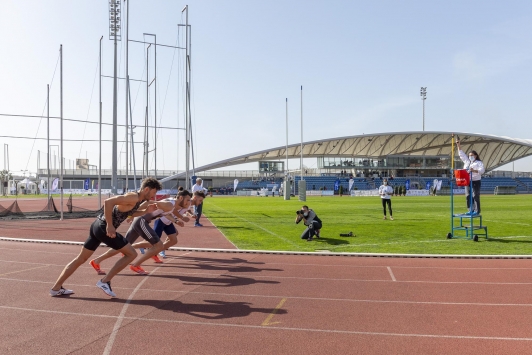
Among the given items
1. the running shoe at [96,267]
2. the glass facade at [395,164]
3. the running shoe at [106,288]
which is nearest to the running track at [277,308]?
the running shoe at [106,288]

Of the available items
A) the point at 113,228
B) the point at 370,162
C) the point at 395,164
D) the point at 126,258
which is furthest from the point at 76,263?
the point at 395,164

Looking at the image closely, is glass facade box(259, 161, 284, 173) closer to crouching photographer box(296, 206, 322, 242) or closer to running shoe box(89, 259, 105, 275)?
crouching photographer box(296, 206, 322, 242)

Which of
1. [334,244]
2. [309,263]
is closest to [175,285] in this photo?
[309,263]

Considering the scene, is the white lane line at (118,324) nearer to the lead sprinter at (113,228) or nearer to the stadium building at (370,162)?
the lead sprinter at (113,228)

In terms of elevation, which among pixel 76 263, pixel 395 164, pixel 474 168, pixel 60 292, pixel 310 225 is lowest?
pixel 60 292

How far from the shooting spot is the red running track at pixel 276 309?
5129 millimetres

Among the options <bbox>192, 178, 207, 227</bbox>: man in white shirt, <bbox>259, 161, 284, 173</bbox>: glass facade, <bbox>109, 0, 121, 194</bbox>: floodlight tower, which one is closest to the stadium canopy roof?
<bbox>259, 161, 284, 173</bbox>: glass facade

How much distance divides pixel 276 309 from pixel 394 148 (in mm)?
95947

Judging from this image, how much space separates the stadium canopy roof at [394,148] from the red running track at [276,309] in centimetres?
8234

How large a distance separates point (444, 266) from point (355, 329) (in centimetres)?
515

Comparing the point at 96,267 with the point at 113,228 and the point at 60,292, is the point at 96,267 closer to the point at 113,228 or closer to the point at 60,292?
the point at 60,292

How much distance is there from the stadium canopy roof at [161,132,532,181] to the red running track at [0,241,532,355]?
82343 millimetres

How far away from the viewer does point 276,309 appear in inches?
258

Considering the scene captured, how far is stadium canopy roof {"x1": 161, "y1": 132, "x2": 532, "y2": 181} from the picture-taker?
91544 millimetres
